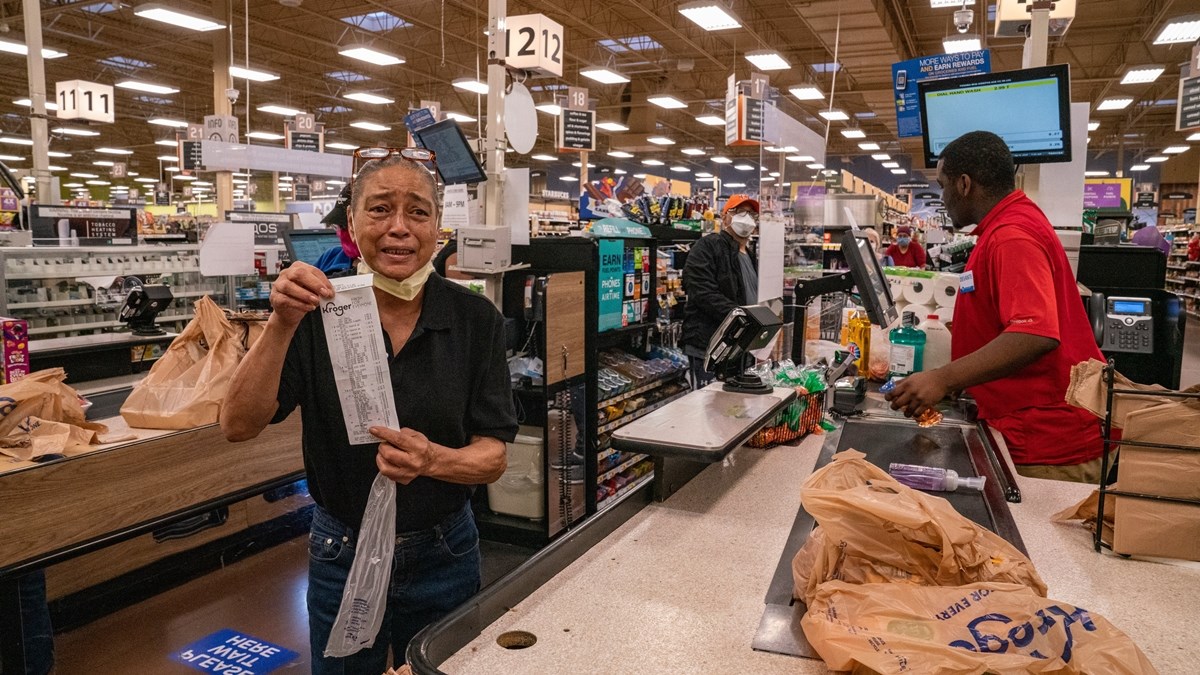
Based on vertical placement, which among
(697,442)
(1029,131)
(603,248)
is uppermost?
(1029,131)

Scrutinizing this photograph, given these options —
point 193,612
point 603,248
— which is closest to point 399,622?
point 193,612

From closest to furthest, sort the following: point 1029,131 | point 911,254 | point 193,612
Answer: point 1029,131
point 193,612
point 911,254

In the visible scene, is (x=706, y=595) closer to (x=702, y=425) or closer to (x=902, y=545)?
(x=902, y=545)

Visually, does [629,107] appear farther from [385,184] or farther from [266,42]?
[385,184]

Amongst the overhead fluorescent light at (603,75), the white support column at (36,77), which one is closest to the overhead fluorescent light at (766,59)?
the overhead fluorescent light at (603,75)

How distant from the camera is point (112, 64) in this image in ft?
58.3

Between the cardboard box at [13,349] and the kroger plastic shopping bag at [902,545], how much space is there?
3056 millimetres

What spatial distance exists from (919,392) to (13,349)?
128 inches

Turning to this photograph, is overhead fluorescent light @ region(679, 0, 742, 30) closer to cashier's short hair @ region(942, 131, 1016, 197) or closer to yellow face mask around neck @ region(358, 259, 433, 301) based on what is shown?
cashier's short hair @ region(942, 131, 1016, 197)

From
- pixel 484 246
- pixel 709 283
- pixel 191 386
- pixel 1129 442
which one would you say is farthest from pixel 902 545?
pixel 709 283

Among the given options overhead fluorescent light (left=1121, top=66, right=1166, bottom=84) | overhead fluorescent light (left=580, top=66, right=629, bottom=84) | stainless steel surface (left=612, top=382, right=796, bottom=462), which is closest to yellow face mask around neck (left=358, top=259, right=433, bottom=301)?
stainless steel surface (left=612, top=382, right=796, bottom=462)

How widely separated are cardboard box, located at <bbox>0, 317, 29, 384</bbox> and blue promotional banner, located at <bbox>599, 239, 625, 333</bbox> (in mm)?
2765

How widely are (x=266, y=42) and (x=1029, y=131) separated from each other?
15.6 metres

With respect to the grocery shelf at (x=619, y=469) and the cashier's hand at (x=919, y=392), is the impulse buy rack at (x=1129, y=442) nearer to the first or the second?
the cashier's hand at (x=919, y=392)
